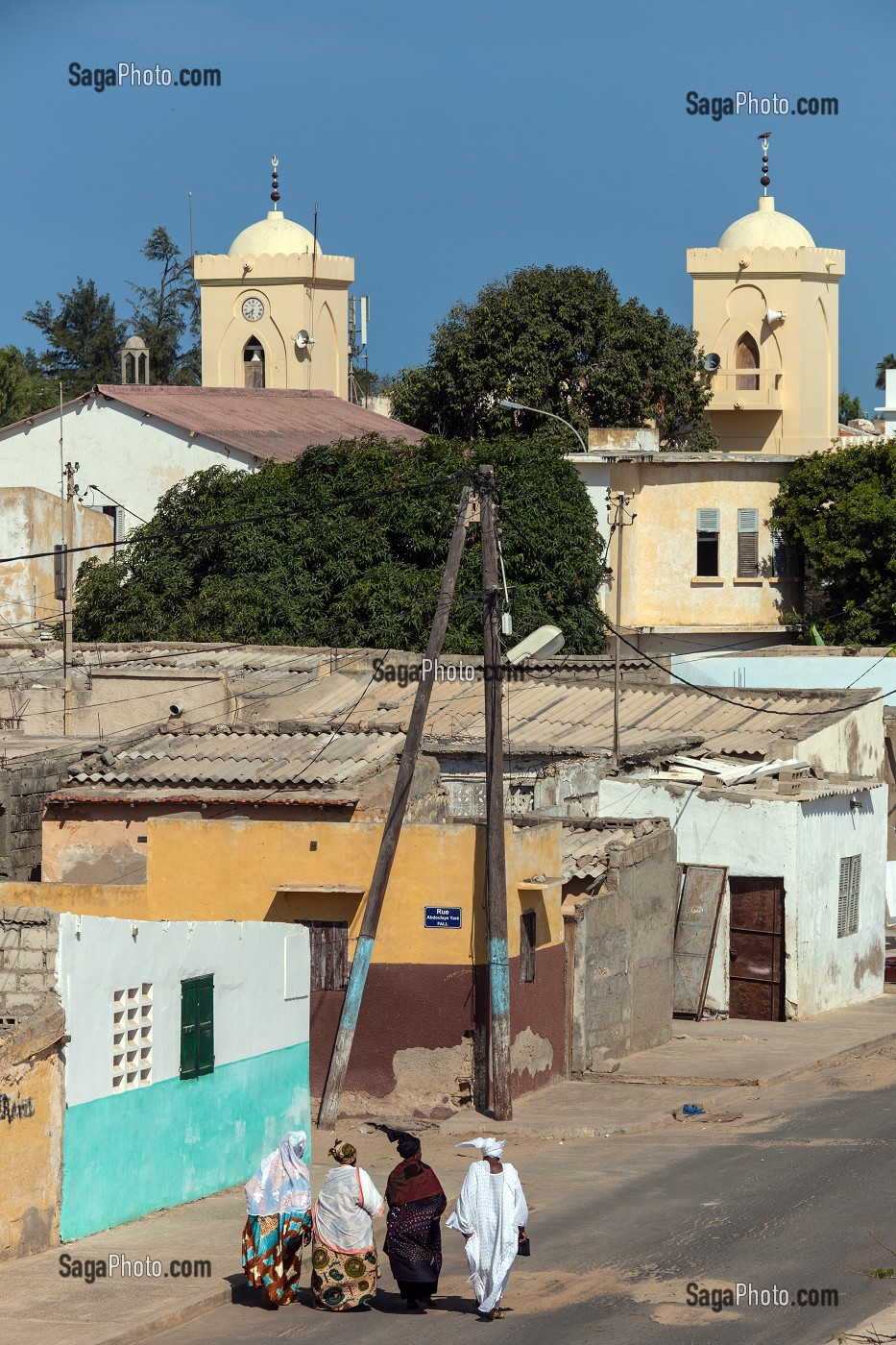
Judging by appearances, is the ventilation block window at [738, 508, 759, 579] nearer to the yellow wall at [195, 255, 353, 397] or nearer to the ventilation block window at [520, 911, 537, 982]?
the yellow wall at [195, 255, 353, 397]

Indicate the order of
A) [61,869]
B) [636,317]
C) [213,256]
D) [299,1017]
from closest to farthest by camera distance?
[299,1017] → [61,869] → [636,317] → [213,256]

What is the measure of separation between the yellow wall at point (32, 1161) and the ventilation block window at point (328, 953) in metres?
6.38

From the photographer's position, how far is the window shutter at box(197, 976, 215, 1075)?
630 inches

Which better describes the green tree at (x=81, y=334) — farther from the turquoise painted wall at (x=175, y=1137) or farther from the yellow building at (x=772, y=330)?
the turquoise painted wall at (x=175, y=1137)

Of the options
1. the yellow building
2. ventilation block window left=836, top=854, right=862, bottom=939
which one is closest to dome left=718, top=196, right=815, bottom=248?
the yellow building

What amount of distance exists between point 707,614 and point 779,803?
2369cm

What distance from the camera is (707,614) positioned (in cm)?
4909

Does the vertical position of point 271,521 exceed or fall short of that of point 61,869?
it exceeds it

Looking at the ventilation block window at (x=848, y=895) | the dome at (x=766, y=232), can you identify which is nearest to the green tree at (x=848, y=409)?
the dome at (x=766, y=232)

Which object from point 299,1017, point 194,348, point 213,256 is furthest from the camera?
point 194,348

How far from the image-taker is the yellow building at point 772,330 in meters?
58.8

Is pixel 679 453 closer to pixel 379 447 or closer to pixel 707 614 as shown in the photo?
pixel 707 614

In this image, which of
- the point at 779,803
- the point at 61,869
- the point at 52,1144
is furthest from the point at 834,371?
the point at 52,1144

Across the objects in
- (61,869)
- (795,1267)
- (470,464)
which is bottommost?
(795,1267)
